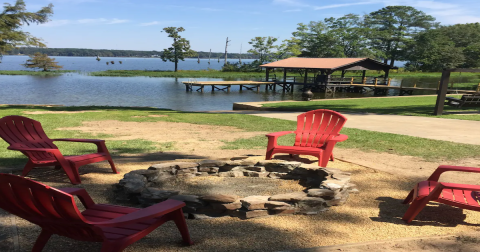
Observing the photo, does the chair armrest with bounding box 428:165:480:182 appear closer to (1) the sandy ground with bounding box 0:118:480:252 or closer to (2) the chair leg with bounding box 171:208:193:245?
(1) the sandy ground with bounding box 0:118:480:252

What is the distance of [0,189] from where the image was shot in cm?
253

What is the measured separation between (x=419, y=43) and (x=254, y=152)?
7845cm

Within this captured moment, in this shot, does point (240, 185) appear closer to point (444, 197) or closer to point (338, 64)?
point (444, 197)

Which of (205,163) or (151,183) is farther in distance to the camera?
(205,163)

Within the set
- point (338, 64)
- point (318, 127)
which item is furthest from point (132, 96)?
point (318, 127)

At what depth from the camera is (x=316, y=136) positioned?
6.18m

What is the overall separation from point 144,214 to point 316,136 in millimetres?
4001

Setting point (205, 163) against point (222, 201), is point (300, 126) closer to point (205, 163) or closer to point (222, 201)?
point (205, 163)

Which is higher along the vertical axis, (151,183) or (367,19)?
(367,19)

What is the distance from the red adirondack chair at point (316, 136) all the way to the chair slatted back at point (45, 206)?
3547 millimetres

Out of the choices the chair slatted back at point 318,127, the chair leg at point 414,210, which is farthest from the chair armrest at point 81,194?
the chair slatted back at point 318,127

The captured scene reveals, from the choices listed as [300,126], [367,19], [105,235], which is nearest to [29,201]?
[105,235]

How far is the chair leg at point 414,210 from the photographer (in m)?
3.67

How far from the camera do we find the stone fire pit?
373 cm
